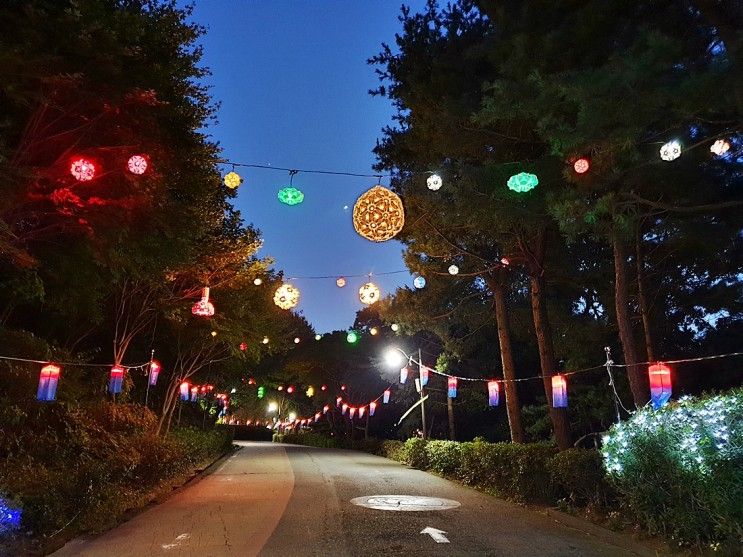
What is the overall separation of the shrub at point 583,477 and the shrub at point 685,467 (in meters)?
1.05

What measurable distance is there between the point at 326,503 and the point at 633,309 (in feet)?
42.6

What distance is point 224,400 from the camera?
165 feet

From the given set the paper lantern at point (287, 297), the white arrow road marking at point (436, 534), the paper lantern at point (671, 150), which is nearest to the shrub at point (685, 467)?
the white arrow road marking at point (436, 534)

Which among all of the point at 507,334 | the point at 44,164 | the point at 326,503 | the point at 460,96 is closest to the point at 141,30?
the point at 44,164

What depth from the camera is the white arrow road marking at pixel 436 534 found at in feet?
25.8

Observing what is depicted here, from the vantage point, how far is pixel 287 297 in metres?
15.5

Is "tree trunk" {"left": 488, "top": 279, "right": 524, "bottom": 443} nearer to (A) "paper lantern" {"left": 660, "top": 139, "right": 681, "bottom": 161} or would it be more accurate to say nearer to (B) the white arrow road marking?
(B) the white arrow road marking

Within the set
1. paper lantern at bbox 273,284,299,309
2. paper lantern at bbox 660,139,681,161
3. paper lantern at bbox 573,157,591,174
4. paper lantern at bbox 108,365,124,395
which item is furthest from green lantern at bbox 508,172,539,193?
paper lantern at bbox 108,365,124,395

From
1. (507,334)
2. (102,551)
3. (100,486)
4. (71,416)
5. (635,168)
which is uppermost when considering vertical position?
(635,168)

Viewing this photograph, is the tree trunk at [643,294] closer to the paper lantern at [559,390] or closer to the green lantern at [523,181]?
the paper lantern at [559,390]

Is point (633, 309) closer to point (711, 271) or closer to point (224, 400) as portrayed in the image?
point (711, 271)

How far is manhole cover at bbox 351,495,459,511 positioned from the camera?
10836 mm

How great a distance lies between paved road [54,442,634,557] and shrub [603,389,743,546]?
2.69ft

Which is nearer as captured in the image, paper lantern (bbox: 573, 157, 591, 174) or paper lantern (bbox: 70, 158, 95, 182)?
paper lantern (bbox: 70, 158, 95, 182)
